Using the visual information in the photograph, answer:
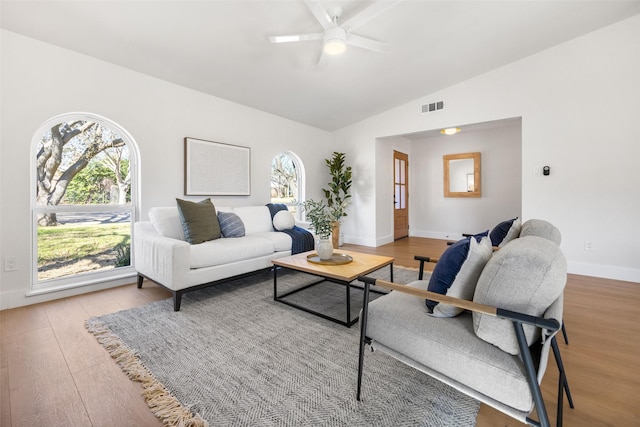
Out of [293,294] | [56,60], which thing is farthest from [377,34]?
[56,60]

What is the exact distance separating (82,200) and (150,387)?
259 cm

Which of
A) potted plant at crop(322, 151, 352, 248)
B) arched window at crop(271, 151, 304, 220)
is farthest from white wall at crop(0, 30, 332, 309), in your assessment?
potted plant at crop(322, 151, 352, 248)

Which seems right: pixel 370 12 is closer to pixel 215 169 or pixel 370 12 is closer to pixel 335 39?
pixel 335 39

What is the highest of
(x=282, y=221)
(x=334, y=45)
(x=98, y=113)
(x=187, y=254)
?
(x=334, y=45)

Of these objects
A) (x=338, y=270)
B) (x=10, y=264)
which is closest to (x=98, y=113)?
(x=10, y=264)

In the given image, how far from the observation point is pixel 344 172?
6113 millimetres

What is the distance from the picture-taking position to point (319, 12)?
2400mm

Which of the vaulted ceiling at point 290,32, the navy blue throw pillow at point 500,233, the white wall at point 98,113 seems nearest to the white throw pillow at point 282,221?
the white wall at point 98,113

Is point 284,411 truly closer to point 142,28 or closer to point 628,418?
point 628,418

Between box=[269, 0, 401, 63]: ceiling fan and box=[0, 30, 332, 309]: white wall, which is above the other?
box=[269, 0, 401, 63]: ceiling fan

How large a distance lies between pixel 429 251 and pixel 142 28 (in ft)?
17.2

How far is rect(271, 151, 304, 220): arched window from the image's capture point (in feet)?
17.7

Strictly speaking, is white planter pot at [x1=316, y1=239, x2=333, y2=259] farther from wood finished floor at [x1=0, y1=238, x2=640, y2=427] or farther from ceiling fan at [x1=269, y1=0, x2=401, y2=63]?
ceiling fan at [x1=269, y1=0, x2=401, y2=63]

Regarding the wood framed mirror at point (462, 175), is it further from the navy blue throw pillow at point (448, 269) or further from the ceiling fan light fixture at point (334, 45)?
the navy blue throw pillow at point (448, 269)
